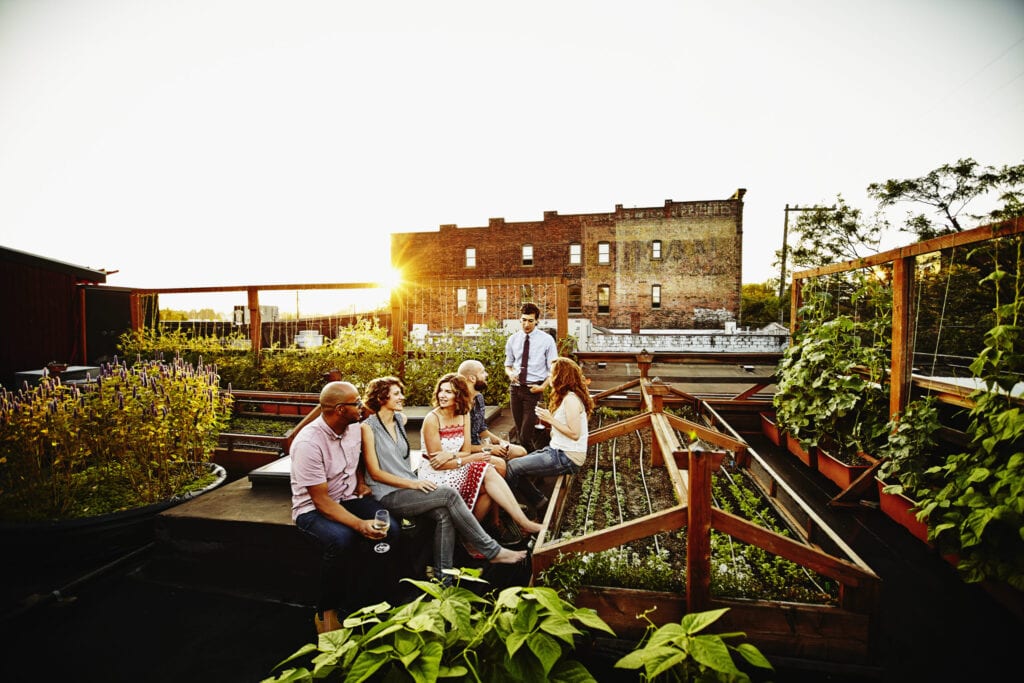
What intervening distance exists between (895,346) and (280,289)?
8.38 m

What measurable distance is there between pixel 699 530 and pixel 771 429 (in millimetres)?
5764

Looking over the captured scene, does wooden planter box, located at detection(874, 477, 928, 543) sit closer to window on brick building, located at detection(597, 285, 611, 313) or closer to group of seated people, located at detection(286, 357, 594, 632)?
group of seated people, located at detection(286, 357, 594, 632)

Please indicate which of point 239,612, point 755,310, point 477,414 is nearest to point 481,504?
point 477,414

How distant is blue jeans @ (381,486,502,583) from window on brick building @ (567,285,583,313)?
25670mm

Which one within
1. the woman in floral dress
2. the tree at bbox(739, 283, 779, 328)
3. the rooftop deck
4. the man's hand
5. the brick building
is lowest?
the rooftop deck

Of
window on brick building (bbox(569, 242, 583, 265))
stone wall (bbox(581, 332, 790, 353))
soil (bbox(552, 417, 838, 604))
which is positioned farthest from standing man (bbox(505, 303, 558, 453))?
window on brick building (bbox(569, 242, 583, 265))

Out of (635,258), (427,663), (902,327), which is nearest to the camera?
(427,663)

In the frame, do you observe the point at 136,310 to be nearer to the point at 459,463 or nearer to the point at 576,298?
the point at 459,463

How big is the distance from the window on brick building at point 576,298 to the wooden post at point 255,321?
71.8ft

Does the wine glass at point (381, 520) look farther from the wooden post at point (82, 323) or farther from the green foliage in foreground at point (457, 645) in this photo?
the wooden post at point (82, 323)

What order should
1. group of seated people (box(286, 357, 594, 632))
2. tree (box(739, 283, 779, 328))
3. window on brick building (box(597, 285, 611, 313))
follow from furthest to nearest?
1. tree (box(739, 283, 779, 328))
2. window on brick building (box(597, 285, 611, 313))
3. group of seated people (box(286, 357, 594, 632))

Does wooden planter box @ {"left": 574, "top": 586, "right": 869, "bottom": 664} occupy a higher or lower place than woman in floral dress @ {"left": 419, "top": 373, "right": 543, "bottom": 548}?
lower

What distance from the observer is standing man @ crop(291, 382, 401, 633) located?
2668mm

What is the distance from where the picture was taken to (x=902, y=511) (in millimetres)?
4137
